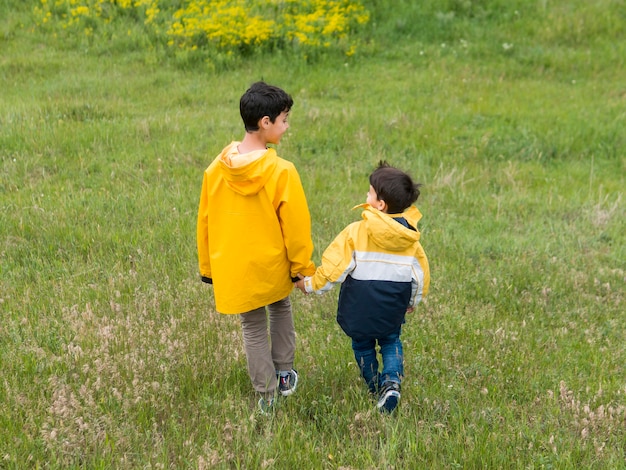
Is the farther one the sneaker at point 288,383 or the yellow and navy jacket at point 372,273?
the sneaker at point 288,383

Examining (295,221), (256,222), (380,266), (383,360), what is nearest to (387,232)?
(380,266)

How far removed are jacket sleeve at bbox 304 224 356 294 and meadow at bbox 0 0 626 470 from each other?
0.84 m

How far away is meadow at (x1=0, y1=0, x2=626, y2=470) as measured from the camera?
3826mm

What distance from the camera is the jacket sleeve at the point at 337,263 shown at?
12.7 feet

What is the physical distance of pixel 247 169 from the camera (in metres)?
3.72

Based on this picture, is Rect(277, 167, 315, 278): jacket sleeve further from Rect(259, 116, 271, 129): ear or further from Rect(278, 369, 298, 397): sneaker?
Rect(278, 369, 298, 397): sneaker

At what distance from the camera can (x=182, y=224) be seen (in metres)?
6.98

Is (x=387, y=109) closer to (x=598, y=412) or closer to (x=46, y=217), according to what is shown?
(x=46, y=217)

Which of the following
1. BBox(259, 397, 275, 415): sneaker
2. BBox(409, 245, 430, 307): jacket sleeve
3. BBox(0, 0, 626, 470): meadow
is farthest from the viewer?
BBox(259, 397, 275, 415): sneaker

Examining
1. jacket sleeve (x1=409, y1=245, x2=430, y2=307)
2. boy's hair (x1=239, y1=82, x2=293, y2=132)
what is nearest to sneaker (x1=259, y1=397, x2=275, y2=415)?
jacket sleeve (x1=409, y1=245, x2=430, y2=307)

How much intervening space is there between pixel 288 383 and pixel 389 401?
0.73m

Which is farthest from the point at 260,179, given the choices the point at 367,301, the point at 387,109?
the point at 387,109

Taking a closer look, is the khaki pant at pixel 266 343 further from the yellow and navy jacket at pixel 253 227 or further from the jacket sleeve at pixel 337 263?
the jacket sleeve at pixel 337 263

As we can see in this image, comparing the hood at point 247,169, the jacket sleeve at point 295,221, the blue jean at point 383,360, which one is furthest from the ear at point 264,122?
the blue jean at point 383,360
